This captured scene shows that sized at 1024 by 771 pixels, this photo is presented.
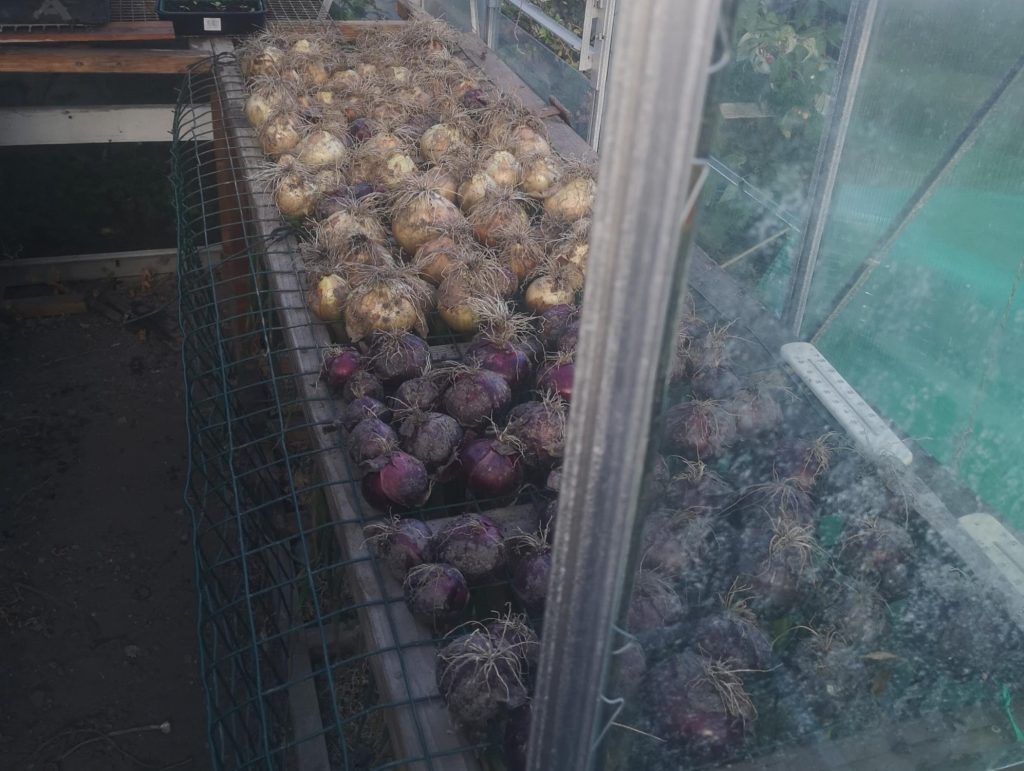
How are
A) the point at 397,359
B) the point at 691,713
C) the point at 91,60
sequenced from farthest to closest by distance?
the point at 91,60 → the point at 397,359 → the point at 691,713

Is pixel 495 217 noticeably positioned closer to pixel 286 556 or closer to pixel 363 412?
pixel 363 412

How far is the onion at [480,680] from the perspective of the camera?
59.3 inches

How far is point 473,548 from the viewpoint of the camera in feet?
5.82

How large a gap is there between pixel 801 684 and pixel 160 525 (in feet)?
11.7

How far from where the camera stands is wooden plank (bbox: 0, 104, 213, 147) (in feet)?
16.6

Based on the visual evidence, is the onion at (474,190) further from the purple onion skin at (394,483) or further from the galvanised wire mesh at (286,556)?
the purple onion skin at (394,483)

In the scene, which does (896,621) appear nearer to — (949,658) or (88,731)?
(949,658)

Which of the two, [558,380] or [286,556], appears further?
[286,556]

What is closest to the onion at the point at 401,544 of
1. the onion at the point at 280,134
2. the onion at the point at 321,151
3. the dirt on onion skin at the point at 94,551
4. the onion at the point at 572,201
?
the onion at the point at 572,201

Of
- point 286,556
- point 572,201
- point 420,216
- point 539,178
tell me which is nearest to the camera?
point 420,216

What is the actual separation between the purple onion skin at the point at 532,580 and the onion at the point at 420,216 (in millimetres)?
1300

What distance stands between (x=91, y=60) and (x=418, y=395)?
294 cm

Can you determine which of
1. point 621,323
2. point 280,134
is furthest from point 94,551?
point 621,323

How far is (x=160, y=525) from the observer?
4230mm
